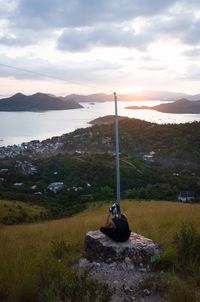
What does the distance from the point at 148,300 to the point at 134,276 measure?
86 centimetres

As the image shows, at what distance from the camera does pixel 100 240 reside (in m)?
5.88

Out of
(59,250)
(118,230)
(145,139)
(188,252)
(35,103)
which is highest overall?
(35,103)

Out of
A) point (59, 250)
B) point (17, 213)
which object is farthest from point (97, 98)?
point (59, 250)

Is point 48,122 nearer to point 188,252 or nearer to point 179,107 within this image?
point 179,107

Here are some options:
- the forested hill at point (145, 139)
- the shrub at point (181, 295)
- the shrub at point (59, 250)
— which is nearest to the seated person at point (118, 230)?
the shrub at point (59, 250)

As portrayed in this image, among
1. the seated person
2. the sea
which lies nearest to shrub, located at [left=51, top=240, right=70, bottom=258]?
the seated person

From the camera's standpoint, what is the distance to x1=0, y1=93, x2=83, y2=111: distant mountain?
16088cm

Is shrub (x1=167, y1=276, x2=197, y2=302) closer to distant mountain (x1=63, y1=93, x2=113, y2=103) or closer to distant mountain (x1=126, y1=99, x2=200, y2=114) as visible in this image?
distant mountain (x1=63, y1=93, x2=113, y2=103)

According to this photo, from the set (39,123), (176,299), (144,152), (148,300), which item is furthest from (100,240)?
(39,123)

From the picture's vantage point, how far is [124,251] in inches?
223

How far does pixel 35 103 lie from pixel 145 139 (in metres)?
96.4

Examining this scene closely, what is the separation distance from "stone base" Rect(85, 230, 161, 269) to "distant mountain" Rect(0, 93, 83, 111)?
463ft

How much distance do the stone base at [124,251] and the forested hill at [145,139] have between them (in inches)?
2541

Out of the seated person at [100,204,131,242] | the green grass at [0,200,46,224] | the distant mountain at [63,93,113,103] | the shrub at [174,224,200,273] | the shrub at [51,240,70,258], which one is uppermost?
the distant mountain at [63,93,113,103]
